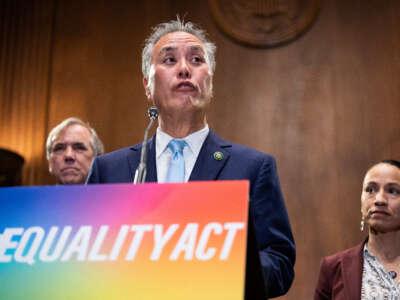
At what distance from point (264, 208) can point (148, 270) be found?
70 cm

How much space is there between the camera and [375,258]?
2.88m

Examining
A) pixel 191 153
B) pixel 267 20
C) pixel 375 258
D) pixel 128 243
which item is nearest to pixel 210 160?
pixel 191 153

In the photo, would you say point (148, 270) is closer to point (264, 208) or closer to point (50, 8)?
point (264, 208)

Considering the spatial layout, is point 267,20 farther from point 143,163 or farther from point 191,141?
point 143,163

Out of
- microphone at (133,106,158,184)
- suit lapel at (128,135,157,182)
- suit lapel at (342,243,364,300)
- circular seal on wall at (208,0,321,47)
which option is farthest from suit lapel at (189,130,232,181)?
circular seal on wall at (208,0,321,47)

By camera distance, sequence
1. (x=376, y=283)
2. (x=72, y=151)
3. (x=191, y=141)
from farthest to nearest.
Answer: (x=72, y=151) < (x=376, y=283) < (x=191, y=141)

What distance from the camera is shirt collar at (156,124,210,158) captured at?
6.18ft

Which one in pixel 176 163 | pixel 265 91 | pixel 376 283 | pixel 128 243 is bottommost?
pixel 376 283

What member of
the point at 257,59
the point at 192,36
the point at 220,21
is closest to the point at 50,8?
the point at 220,21

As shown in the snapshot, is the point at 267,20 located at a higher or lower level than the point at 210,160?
higher

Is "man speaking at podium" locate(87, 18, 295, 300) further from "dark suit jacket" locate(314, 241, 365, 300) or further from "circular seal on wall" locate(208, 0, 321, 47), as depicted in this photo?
"circular seal on wall" locate(208, 0, 321, 47)

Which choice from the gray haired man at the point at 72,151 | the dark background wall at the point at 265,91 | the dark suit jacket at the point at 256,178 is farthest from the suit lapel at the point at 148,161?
the dark background wall at the point at 265,91

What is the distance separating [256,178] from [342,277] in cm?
125

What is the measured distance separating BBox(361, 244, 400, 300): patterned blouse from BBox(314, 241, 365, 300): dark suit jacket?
3 centimetres
